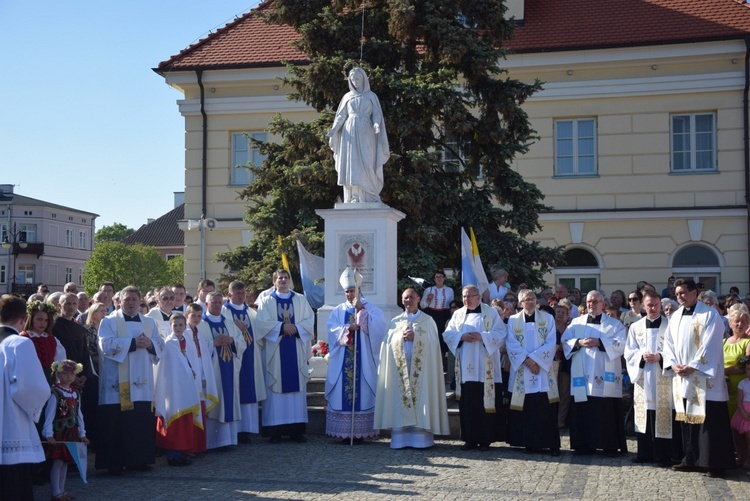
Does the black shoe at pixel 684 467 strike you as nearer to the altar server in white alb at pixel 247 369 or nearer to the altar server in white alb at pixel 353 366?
the altar server in white alb at pixel 353 366

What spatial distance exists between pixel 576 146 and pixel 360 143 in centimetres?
1181

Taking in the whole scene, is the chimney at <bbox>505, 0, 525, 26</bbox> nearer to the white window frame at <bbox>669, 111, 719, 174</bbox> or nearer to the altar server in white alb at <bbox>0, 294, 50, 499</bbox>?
the white window frame at <bbox>669, 111, 719, 174</bbox>

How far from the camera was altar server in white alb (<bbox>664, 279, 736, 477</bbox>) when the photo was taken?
376 inches

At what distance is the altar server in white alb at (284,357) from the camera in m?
12.0

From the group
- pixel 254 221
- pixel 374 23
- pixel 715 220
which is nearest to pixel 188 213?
pixel 254 221

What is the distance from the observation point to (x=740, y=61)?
890 inches

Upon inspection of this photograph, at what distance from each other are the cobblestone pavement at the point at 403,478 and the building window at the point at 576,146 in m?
13.8

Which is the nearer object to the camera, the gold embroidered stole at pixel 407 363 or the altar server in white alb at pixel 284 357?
the gold embroidered stole at pixel 407 363

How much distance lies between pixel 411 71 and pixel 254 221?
13.4 ft

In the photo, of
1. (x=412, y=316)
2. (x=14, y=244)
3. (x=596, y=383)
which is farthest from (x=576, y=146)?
(x=14, y=244)

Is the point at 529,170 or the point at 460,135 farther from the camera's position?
the point at 529,170

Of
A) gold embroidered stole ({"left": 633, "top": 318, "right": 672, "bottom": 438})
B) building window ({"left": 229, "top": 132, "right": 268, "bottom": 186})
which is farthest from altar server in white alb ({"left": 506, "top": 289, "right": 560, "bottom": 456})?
building window ({"left": 229, "top": 132, "right": 268, "bottom": 186})

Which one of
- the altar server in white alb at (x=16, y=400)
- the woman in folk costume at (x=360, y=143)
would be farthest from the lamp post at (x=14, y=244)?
the altar server in white alb at (x=16, y=400)

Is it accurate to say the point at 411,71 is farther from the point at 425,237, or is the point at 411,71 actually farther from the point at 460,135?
the point at 425,237
